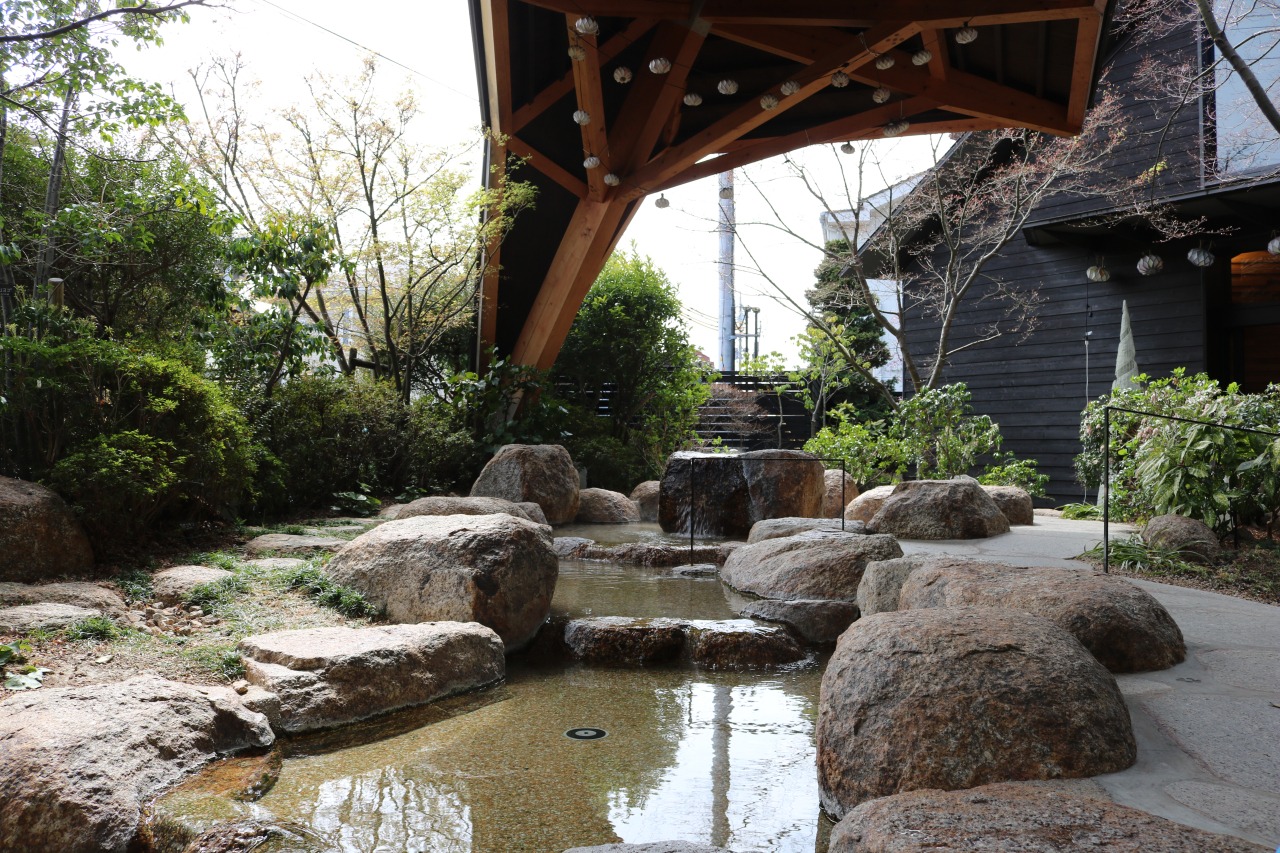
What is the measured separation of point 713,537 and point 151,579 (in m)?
5.84

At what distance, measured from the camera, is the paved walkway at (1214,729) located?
200cm

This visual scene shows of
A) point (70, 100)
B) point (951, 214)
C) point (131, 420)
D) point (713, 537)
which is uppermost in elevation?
point (951, 214)

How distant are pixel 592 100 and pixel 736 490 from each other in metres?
4.40

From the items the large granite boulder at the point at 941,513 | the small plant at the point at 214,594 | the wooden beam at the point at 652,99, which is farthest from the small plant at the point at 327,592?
the wooden beam at the point at 652,99

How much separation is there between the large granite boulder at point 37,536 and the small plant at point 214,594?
0.80m

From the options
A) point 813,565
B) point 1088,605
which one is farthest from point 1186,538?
point 1088,605

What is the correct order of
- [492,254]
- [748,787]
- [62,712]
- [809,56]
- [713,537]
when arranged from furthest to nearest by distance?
[492,254]
[713,537]
[809,56]
[748,787]
[62,712]

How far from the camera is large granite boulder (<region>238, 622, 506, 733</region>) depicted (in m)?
3.42

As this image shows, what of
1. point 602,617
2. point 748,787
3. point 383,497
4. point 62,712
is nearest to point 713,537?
point 383,497

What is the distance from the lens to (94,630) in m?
3.88

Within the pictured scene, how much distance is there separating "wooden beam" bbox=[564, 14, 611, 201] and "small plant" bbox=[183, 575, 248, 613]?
508 centimetres

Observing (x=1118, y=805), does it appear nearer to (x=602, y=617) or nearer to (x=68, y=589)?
(x=602, y=617)

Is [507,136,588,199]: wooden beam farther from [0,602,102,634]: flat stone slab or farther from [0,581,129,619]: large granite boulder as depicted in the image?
[0,602,102,634]: flat stone slab

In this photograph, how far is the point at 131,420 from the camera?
5.54m
